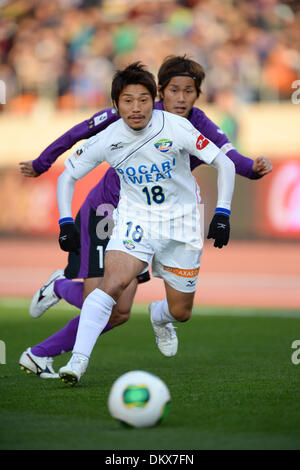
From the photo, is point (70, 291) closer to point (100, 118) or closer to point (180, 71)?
point (100, 118)

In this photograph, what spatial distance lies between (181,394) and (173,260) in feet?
3.40

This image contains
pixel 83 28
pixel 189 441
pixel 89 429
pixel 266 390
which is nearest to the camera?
pixel 189 441

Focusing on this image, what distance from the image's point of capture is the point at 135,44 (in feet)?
74.1

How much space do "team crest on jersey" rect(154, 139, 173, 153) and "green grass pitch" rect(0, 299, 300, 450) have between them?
5.21 ft

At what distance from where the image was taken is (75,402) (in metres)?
4.85

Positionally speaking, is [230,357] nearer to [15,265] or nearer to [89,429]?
[89,429]

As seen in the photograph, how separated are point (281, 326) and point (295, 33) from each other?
11939mm

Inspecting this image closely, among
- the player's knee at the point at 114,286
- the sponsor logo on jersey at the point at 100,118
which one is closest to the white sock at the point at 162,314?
the player's knee at the point at 114,286

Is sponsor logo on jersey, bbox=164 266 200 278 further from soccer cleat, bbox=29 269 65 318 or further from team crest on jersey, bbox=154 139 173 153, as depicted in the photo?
soccer cleat, bbox=29 269 65 318

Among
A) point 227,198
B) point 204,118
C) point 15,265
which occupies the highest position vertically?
point 15,265

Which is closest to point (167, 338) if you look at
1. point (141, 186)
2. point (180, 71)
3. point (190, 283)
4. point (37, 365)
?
point (190, 283)

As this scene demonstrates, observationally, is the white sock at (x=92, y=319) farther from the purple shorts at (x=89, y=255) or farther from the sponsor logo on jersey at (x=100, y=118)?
the sponsor logo on jersey at (x=100, y=118)

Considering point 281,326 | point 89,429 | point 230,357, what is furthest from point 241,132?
point 89,429

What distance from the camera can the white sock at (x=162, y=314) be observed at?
618 centimetres
